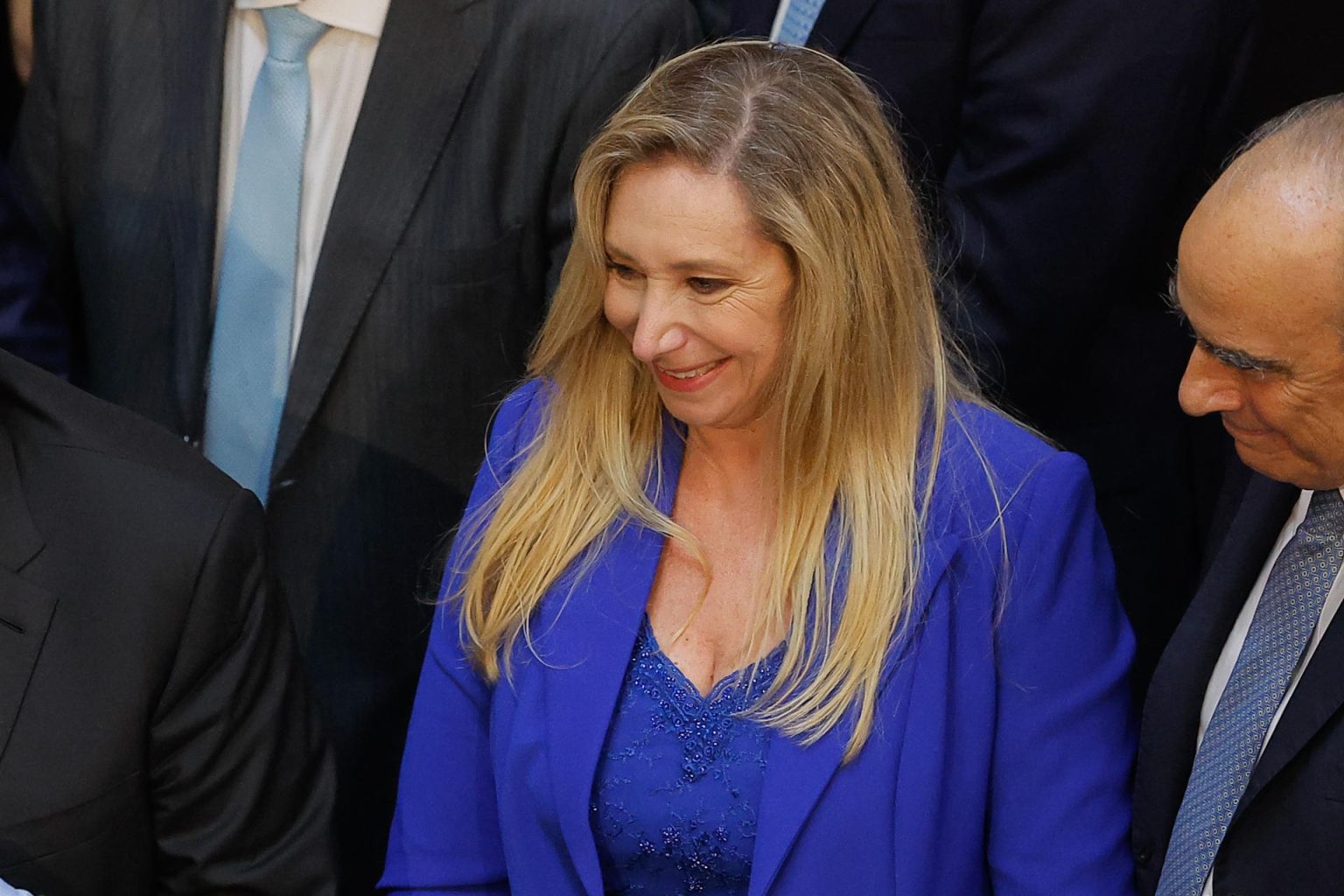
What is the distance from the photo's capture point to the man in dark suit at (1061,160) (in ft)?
9.03

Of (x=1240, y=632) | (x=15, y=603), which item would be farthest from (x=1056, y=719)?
(x=15, y=603)

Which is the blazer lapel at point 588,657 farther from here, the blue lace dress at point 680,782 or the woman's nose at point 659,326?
the woman's nose at point 659,326

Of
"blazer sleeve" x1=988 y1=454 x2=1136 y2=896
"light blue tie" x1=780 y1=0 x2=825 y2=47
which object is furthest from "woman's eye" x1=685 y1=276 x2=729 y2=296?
"light blue tie" x1=780 y1=0 x2=825 y2=47

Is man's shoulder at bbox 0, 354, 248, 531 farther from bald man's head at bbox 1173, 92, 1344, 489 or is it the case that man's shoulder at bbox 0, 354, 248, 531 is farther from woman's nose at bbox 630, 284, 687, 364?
bald man's head at bbox 1173, 92, 1344, 489

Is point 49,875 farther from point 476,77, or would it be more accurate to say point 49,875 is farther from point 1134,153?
point 1134,153

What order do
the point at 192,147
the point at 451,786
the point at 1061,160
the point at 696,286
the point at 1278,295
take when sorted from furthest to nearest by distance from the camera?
the point at 192,147 → the point at 1061,160 → the point at 451,786 → the point at 696,286 → the point at 1278,295

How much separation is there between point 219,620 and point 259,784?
0.19m

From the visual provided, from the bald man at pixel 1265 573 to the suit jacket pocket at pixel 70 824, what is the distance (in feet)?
3.74

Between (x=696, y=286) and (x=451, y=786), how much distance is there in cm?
72

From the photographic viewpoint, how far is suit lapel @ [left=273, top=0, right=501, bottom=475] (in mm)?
2791

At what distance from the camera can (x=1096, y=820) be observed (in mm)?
2270

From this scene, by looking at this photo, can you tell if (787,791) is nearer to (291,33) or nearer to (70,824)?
(70,824)

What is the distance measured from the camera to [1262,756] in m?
2.05

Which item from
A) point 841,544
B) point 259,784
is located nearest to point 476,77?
point 841,544
